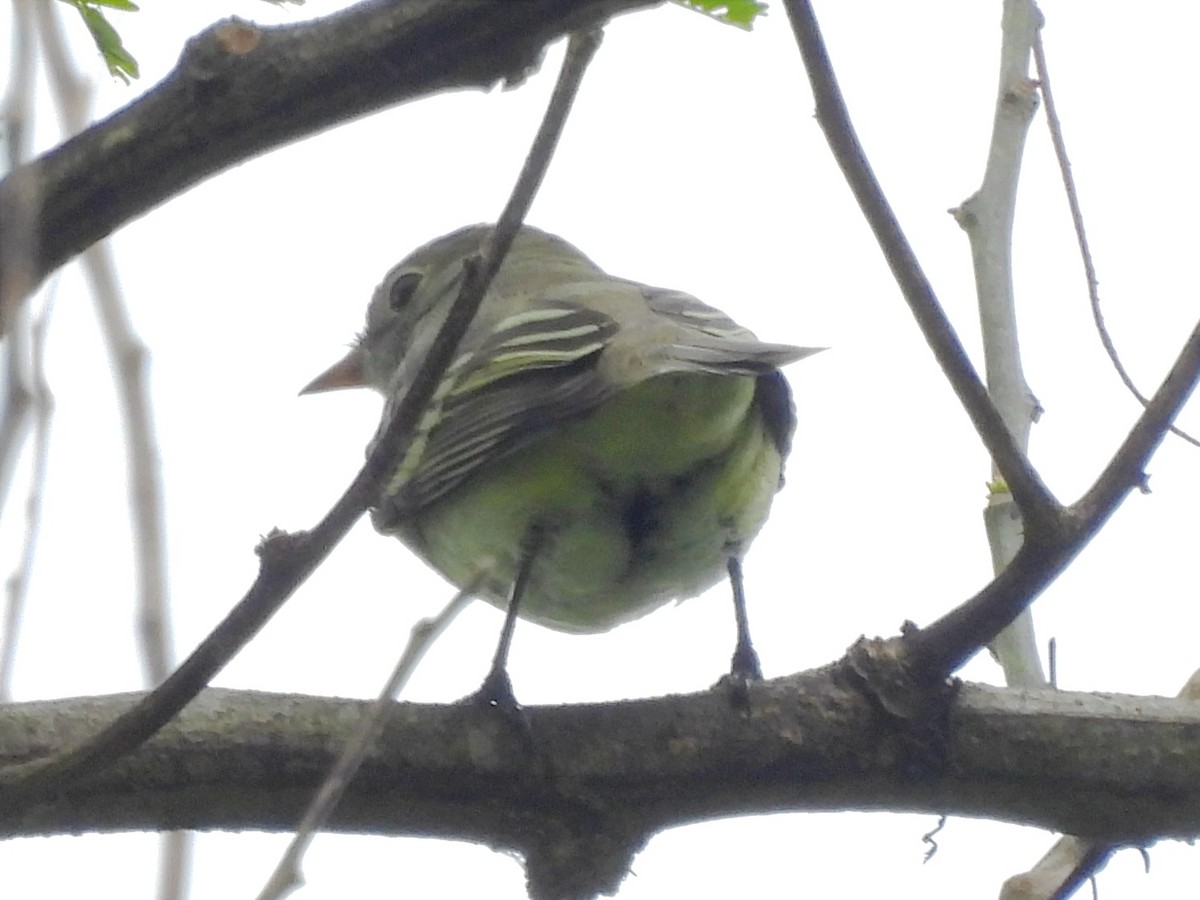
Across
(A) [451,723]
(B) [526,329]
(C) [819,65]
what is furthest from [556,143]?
(B) [526,329]

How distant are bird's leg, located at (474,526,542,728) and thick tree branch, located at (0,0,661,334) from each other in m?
1.16

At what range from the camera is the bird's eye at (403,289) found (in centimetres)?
583

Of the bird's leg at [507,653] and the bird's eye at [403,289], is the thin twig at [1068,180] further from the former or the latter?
the bird's eye at [403,289]

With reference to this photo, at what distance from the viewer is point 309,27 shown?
176cm

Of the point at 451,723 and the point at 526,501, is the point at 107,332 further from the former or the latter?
the point at 526,501

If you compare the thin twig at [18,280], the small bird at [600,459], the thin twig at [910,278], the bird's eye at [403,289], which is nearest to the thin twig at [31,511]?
the thin twig at [18,280]

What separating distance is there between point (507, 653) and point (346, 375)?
270 centimetres

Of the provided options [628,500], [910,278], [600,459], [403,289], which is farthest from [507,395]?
[403,289]

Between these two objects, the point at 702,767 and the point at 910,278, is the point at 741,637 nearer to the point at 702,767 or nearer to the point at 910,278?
the point at 702,767

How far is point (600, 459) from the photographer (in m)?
3.66

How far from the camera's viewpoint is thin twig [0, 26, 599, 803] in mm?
1544

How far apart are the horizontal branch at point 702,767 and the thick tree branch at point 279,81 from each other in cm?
97

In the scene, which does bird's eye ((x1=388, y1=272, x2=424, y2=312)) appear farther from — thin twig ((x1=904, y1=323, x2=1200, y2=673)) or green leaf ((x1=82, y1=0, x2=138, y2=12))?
green leaf ((x1=82, y1=0, x2=138, y2=12))

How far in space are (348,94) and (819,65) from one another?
1.81 feet
